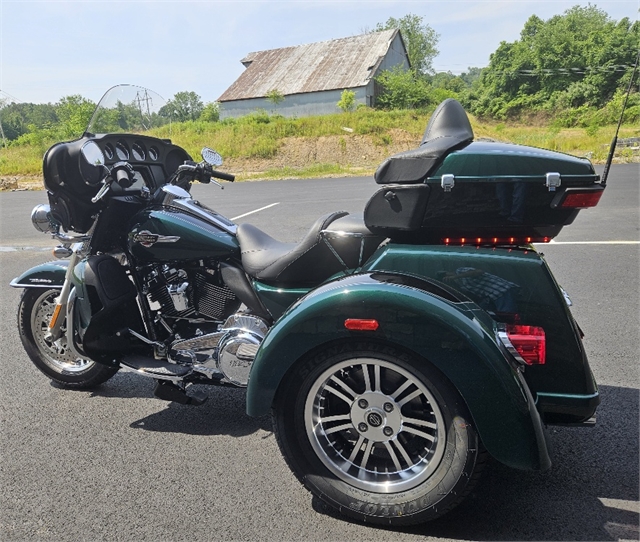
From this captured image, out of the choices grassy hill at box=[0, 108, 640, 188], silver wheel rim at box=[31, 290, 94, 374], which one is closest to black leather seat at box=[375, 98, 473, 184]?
silver wheel rim at box=[31, 290, 94, 374]

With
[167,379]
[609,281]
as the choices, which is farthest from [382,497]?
[609,281]

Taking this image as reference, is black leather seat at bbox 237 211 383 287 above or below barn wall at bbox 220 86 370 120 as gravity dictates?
below

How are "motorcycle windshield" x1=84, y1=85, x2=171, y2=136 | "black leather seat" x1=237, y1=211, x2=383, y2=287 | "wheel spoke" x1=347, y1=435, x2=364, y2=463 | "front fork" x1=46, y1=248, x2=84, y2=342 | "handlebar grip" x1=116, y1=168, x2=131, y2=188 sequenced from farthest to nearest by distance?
"motorcycle windshield" x1=84, y1=85, x2=171, y2=136, "front fork" x1=46, y1=248, x2=84, y2=342, "handlebar grip" x1=116, y1=168, x2=131, y2=188, "black leather seat" x1=237, y1=211, x2=383, y2=287, "wheel spoke" x1=347, y1=435, x2=364, y2=463

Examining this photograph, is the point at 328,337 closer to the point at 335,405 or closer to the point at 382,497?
the point at 335,405

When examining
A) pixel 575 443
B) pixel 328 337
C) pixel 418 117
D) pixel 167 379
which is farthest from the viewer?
pixel 418 117

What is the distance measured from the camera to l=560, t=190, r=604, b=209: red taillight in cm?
213

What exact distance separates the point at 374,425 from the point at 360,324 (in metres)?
0.50

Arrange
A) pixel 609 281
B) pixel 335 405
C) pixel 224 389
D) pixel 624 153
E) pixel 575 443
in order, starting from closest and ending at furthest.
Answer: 1. pixel 335 405
2. pixel 575 443
3. pixel 224 389
4. pixel 609 281
5. pixel 624 153

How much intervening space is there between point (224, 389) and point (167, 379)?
2.17ft

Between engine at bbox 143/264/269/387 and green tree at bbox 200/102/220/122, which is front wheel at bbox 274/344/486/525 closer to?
engine at bbox 143/264/269/387

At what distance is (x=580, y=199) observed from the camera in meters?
2.14

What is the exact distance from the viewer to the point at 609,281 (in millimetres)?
5617

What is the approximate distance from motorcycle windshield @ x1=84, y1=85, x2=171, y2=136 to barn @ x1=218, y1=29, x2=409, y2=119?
1735 inches

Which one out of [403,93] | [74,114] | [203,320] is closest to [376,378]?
[203,320]
